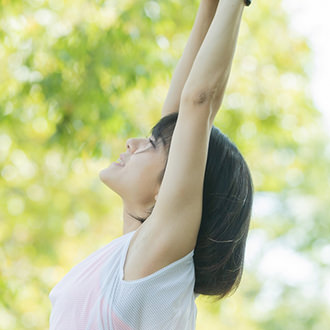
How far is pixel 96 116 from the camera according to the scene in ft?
11.2

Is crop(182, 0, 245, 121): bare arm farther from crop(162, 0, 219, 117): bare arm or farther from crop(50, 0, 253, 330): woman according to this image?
crop(162, 0, 219, 117): bare arm

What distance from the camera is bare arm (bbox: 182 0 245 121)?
115 centimetres

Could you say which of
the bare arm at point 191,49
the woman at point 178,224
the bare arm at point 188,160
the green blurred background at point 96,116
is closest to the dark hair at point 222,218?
the woman at point 178,224

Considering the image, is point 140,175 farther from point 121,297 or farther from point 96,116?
point 96,116

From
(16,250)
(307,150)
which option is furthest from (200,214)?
(307,150)

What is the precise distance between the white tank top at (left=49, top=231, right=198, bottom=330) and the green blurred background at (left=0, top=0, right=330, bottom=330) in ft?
1.67

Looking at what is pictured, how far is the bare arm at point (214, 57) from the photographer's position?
1.15 meters

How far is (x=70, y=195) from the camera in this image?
549cm

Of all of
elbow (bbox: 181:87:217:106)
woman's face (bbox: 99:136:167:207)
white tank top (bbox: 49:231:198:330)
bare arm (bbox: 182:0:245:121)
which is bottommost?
white tank top (bbox: 49:231:198:330)

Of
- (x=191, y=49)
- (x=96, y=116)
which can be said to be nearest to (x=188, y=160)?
(x=191, y=49)

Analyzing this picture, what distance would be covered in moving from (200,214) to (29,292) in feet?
12.4

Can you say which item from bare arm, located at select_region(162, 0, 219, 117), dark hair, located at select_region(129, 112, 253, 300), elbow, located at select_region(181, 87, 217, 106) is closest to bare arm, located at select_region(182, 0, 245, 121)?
elbow, located at select_region(181, 87, 217, 106)

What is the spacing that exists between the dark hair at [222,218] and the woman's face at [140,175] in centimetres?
3

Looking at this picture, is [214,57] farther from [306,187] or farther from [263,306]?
[263,306]
